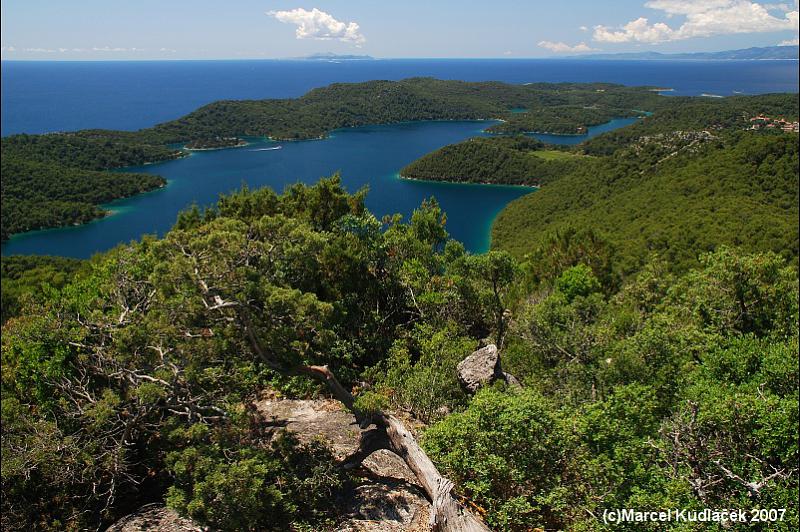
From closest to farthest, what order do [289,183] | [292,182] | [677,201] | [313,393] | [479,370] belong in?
[479,370], [313,393], [677,201], [289,183], [292,182]

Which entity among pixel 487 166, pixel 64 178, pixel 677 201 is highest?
pixel 64 178

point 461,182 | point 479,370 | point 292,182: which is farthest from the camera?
point 461,182

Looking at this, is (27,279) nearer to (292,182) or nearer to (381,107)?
(292,182)

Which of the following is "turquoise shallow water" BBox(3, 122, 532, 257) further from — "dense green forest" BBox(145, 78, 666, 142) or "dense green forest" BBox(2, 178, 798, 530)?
"dense green forest" BBox(2, 178, 798, 530)

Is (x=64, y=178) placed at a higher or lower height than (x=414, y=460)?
higher

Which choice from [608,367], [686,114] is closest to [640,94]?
[686,114]

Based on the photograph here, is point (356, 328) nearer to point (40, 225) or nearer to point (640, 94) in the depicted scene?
point (40, 225)

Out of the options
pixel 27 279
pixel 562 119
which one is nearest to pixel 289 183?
pixel 27 279

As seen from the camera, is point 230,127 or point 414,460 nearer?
point 414,460

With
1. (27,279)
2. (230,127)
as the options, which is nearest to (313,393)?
(27,279)

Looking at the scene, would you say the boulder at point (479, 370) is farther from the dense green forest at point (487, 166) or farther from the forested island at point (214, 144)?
the forested island at point (214, 144)
